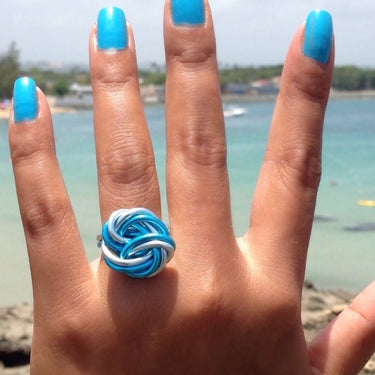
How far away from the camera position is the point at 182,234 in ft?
4.37

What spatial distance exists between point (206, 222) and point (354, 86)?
9578 cm

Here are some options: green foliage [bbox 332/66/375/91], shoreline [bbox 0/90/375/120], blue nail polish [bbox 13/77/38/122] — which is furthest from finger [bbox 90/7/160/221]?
green foliage [bbox 332/66/375/91]

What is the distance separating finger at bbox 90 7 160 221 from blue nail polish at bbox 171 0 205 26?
0.09m

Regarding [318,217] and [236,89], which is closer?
[318,217]

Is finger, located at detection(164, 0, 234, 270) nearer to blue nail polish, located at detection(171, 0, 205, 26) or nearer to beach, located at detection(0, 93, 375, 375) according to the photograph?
blue nail polish, located at detection(171, 0, 205, 26)

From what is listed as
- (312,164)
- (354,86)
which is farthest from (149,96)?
(312,164)

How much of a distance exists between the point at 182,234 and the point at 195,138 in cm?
17

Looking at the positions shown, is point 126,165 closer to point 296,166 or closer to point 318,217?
point 296,166

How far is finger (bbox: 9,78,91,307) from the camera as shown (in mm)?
1337

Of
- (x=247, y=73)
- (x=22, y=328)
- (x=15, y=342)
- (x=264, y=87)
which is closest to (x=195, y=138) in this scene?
(x=15, y=342)

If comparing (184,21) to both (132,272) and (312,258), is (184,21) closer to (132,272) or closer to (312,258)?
(132,272)

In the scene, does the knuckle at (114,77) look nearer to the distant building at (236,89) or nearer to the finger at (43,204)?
the finger at (43,204)

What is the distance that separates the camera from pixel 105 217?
4.43 feet

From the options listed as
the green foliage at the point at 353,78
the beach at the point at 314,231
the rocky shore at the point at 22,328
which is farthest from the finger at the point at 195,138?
the green foliage at the point at 353,78
